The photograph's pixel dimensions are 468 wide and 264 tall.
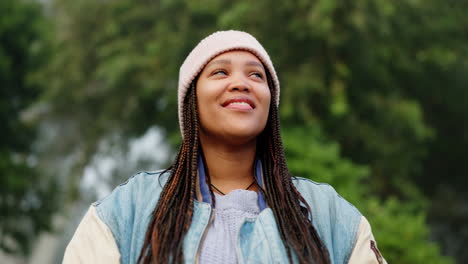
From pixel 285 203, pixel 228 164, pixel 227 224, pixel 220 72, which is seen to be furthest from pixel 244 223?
pixel 220 72

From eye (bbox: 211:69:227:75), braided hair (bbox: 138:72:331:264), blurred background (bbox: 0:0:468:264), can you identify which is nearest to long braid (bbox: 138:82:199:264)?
braided hair (bbox: 138:72:331:264)

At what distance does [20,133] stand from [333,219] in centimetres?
1282

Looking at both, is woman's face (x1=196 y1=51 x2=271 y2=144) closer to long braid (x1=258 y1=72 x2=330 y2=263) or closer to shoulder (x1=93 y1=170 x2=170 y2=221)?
long braid (x1=258 y1=72 x2=330 y2=263)

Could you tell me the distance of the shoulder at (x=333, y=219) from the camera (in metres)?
2.70

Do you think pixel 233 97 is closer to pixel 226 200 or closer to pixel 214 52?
pixel 214 52

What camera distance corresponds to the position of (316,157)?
8.80 m

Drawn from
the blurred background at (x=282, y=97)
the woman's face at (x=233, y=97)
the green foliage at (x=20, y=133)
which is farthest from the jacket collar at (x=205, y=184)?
the green foliage at (x=20, y=133)

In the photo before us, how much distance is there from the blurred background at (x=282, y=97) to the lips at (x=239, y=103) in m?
5.55

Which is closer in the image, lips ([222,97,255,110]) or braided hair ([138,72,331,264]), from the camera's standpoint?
braided hair ([138,72,331,264])

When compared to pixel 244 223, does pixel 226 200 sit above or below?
above

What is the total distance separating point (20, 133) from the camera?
14750 millimetres

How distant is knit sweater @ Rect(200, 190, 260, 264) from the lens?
2553 millimetres

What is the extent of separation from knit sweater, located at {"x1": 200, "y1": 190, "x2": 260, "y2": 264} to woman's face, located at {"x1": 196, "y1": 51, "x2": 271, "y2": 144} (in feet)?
0.73

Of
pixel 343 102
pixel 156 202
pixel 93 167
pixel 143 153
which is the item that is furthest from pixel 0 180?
pixel 156 202
